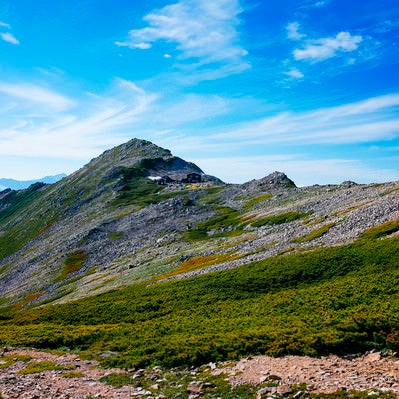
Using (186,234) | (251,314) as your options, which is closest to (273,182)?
(186,234)

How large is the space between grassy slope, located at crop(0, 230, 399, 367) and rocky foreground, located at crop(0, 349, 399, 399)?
1414 millimetres

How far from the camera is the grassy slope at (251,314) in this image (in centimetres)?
2612

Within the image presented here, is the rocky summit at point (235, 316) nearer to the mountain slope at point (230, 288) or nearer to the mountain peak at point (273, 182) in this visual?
the mountain slope at point (230, 288)

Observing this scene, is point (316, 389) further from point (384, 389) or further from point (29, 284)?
point (29, 284)

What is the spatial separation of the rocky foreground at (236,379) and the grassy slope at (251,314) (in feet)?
4.64

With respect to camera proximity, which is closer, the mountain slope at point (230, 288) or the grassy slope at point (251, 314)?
the grassy slope at point (251, 314)

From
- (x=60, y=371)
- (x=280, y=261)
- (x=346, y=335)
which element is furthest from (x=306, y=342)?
(x=280, y=261)

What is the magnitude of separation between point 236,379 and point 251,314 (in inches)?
657

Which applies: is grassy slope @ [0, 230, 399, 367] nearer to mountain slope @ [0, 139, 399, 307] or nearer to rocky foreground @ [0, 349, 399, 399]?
rocky foreground @ [0, 349, 399, 399]

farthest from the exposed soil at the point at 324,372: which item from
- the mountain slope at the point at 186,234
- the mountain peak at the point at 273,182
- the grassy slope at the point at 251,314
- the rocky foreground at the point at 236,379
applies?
the mountain peak at the point at 273,182

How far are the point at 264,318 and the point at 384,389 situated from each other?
17.2m

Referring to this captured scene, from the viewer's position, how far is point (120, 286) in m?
77.9

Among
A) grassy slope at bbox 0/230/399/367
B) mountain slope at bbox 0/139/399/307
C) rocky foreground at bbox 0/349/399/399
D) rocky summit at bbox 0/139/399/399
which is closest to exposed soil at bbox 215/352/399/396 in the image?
rocky foreground at bbox 0/349/399/399

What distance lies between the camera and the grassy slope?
2612cm
